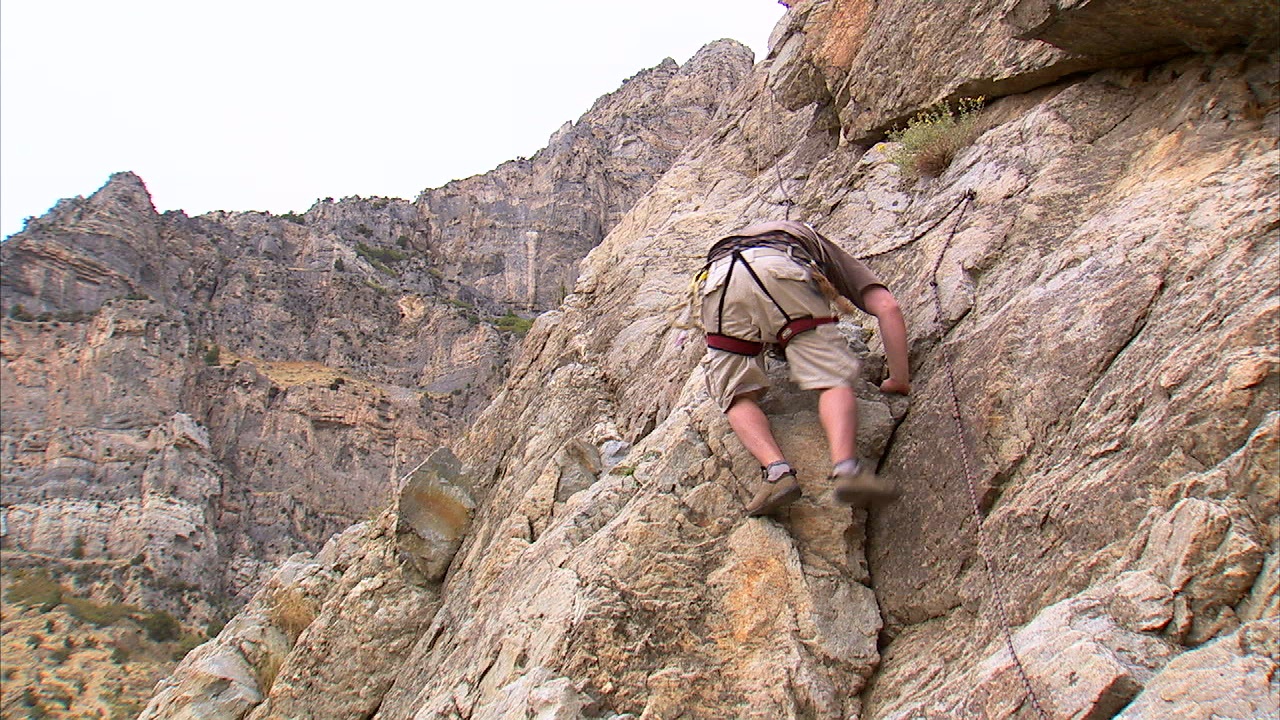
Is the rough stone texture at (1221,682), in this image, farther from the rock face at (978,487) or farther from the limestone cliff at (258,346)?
the limestone cliff at (258,346)

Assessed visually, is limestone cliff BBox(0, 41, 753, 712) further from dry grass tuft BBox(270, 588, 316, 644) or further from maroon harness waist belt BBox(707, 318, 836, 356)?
maroon harness waist belt BBox(707, 318, 836, 356)

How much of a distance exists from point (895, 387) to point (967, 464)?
27.6 inches

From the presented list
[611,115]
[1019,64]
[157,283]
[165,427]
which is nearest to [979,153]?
[1019,64]

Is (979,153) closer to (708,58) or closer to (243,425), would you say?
(243,425)

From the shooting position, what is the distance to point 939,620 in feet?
13.5

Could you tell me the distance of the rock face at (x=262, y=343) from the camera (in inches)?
1711

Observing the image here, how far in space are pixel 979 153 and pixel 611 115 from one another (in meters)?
63.8

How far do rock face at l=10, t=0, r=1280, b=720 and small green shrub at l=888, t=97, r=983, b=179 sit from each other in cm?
11

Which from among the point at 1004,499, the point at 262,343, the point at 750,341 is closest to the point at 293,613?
the point at 750,341

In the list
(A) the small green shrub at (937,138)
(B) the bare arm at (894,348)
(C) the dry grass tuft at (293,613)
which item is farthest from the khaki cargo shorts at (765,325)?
(C) the dry grass tuft at (293,613)

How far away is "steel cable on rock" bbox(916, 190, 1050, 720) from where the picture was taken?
128 inches

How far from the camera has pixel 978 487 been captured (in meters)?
4.25

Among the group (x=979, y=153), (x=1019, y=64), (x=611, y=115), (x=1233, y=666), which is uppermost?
(x=611, y=115)

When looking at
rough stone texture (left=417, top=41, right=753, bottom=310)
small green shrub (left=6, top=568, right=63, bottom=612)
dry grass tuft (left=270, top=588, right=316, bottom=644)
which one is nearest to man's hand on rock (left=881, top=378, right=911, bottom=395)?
dry grass tuft (left=270, top=588, right=316, bottom=644)
